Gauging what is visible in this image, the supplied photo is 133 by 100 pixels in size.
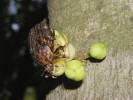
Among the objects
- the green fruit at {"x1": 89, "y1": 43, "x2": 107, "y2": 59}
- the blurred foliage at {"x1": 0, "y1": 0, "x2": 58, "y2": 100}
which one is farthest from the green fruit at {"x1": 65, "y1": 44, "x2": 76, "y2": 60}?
the blurred foliage at {"x1": 0, "y1": 0, "x2": 58, "y2": 100}

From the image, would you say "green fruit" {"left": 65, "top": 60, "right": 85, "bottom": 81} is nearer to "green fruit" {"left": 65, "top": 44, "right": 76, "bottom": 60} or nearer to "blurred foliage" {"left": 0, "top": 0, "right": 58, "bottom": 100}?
"green fruit" {"left": 65, "top": 44, "right": 76, "bottom": 60}

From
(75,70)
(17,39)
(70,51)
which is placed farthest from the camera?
(17,39)

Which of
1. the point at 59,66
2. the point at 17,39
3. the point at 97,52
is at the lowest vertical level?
the point at 17,39

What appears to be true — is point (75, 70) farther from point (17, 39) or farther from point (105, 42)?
point (17, 39)

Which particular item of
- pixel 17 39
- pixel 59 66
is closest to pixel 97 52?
pixel 59 66

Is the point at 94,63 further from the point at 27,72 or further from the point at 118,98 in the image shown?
the point at 27,72

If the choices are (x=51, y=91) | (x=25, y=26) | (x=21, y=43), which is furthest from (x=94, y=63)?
(x=21, y=43)
